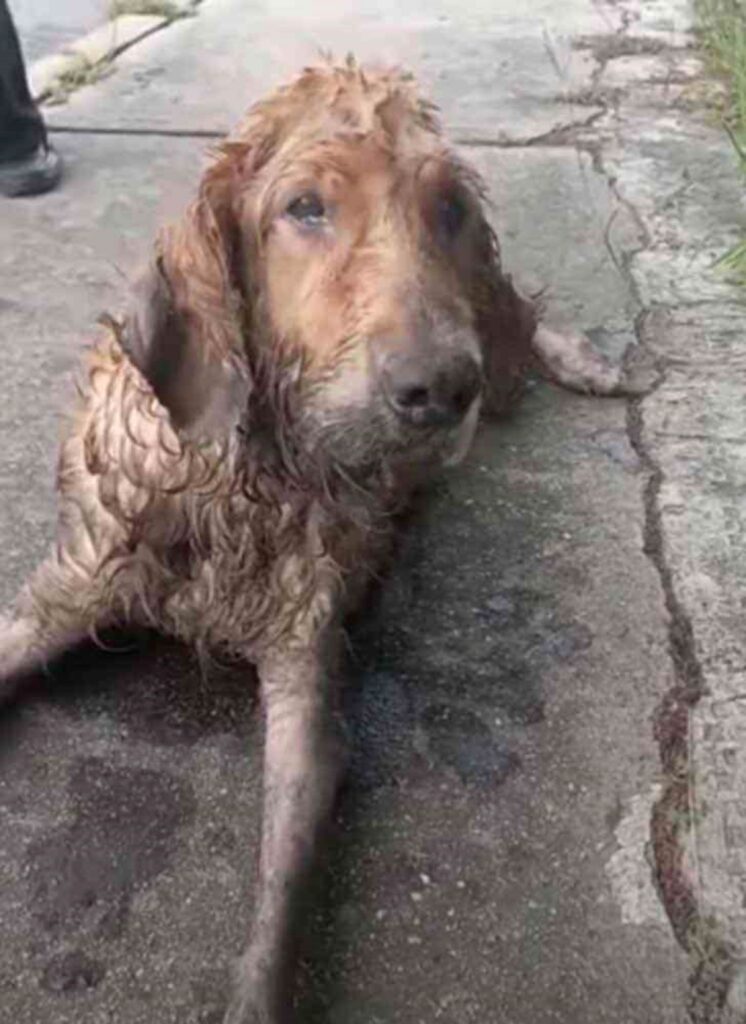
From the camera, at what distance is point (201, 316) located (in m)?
2.63

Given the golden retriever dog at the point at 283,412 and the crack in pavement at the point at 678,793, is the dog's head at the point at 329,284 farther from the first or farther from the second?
the crack in pavement at the point at 678,793

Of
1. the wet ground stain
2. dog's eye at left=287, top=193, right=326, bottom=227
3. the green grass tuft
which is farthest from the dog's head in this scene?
the green grass tuft

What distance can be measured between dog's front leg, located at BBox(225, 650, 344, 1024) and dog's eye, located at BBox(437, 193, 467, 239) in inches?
30.9

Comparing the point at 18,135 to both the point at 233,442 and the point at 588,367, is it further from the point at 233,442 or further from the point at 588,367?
the point at 233,442

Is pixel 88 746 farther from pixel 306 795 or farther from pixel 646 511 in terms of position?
pixel 646 511

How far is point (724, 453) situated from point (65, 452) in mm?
1619

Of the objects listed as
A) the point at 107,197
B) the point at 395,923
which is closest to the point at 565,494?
the point at 395,923

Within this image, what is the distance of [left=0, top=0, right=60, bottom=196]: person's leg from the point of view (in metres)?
5.17

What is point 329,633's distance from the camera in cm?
292

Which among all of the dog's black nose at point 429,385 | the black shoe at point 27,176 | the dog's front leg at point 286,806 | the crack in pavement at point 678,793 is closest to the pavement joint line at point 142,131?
the black shoe at point 27,176

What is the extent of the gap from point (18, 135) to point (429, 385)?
3357mm

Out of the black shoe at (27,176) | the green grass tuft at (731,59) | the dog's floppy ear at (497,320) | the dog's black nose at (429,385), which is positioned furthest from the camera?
the black shoe at (27,176)

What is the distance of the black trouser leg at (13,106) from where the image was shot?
5207 mm

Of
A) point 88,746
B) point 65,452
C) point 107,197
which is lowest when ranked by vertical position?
point 107,197
